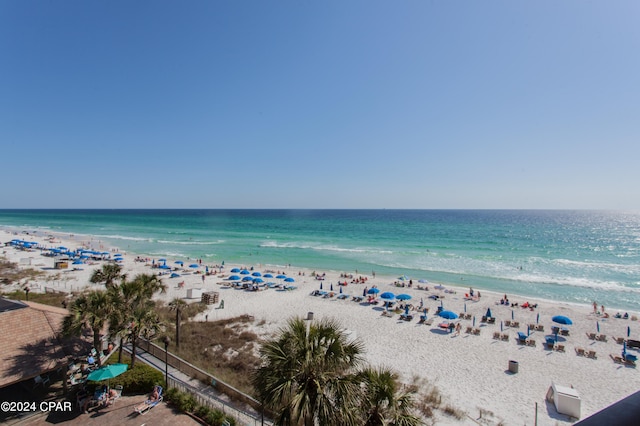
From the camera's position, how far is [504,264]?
1779 inches

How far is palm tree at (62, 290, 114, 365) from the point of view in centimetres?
1102

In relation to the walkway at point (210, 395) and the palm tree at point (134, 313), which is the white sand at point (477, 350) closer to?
the walkway at point (210, 395)

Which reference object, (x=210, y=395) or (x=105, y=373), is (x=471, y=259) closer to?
(x=210, y=395)

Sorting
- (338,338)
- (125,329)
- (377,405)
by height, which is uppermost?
(338,338)

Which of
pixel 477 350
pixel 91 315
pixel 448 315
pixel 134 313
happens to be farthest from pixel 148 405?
pixel 448 315

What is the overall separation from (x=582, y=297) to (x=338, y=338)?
116 ft

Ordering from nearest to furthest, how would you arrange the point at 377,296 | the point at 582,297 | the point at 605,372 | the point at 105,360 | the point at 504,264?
1. the point at 105,360
2. the point at 605,372
3. the point at 377,296
4. the point at 582,297
5. the point at 504,264

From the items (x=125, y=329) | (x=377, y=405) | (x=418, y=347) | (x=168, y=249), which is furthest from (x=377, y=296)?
(x=168, y=249)

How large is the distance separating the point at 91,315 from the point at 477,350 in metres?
18.8

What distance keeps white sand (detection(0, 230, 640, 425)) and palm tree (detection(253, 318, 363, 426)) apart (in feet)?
25.7

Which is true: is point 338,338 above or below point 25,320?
above

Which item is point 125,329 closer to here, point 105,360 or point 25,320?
point 105,360

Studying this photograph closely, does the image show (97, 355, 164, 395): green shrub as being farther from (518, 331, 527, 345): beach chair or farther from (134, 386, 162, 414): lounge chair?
(518, 331, 527, 345): beach chair

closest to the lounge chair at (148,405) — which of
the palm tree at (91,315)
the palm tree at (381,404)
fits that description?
the palm tree at (91,315)
